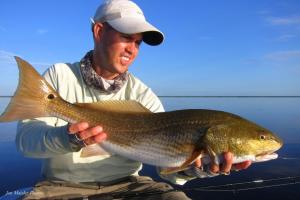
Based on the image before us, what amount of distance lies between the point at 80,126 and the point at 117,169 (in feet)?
4.93

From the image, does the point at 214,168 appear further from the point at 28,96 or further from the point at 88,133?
the point at 28,96

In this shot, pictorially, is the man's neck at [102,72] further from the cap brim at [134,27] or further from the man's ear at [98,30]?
the cap brim at [134,27]

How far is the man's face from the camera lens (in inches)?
211

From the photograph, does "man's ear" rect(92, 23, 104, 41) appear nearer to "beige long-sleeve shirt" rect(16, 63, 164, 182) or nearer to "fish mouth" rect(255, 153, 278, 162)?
"beige long-sleeve shirt" rect(16, 63, 164, 182)

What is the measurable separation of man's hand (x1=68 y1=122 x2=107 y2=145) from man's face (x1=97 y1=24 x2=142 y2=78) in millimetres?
1515

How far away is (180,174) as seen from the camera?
5152 mm

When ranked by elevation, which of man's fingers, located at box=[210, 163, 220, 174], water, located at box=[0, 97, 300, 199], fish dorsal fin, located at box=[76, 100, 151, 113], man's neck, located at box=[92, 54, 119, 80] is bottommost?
water, located at box=[0, 97, 300, 199]

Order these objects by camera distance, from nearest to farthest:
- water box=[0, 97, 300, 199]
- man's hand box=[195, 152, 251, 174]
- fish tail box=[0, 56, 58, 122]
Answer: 1. fish tail box=[0, 56, 58, 122]
2. man's hand box=[195, 152, 251, 174]
3. water box=[0, 97, 300, 199]

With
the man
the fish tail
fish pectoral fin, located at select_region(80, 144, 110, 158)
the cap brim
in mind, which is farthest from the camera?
the cap brim

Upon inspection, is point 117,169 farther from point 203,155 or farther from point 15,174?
point 15,174

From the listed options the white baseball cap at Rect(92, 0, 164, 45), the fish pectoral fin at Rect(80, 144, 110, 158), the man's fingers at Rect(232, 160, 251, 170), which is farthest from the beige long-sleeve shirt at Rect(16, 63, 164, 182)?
the man's fingers at Rect(232, 160, 251, 170)

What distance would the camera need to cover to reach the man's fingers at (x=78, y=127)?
3996mm

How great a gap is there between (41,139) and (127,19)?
80.1 inches

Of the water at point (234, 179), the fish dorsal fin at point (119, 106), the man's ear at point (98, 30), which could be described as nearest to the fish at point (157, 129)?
the fish dorsal fin at point (119, 106)
